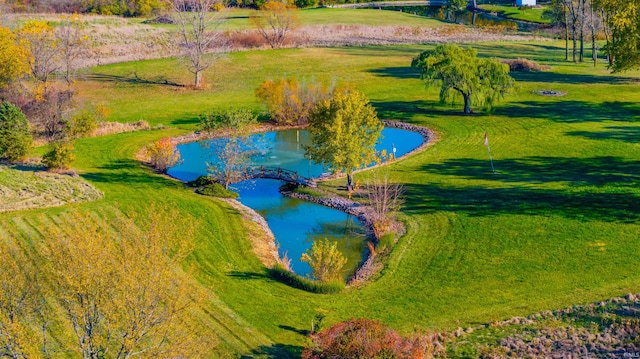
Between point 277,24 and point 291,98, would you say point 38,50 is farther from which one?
point 277,24

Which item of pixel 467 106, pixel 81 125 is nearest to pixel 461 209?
pixel 467 106

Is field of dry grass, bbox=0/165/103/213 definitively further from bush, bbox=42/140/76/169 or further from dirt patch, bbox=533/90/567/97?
dirt patch, bbox=533/90/567/97

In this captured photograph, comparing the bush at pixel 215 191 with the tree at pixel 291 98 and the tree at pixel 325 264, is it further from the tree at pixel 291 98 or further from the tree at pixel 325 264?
the tree at pixel 291 98

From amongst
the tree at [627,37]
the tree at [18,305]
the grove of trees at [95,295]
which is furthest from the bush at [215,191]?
the tree at [627,37]

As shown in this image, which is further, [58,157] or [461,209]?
[58,157]

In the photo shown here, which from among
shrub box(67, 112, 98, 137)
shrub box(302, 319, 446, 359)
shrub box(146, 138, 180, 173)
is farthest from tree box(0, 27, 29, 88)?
shrub box(302, 319, 446, 359)

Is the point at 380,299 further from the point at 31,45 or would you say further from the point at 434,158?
the point at 31,45

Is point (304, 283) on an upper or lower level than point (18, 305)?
lower
